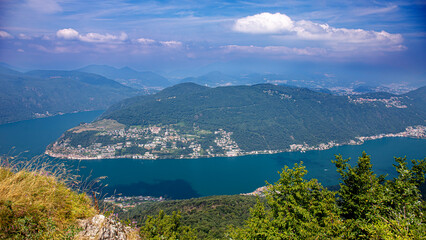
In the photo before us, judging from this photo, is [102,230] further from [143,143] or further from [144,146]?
[143,143]

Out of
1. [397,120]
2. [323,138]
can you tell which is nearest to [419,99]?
[397,120]

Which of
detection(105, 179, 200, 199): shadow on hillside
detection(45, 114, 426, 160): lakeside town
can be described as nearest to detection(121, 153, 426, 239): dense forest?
detection(105, 179, 200, 199): shadow on hillside

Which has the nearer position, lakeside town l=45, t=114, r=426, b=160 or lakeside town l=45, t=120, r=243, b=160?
lakeside town l=45, t=120, r=243, b=160

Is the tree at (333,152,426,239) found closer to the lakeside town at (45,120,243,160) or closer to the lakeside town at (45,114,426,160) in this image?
the lakeside town at (45,114,426,160)

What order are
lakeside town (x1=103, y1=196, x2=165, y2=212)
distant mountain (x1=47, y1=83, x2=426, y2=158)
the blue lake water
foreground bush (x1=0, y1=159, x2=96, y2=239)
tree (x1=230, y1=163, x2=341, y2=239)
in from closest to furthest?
foreground bush (x1=0, y1=159, x2=96, y2=239), tree (x1=230, y1=163, x2=341, y2=239), lakeside town (x1=103, y1=196, x2=165, y2=212), the blue lake water, distant mountain (x1=47, y1=83, x2=426, y2=158)

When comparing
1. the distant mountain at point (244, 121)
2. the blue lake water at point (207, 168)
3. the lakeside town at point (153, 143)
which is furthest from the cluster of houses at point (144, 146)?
the blue lake water at point (207, 168)

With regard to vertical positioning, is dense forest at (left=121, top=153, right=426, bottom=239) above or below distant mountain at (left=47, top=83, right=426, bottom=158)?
above
